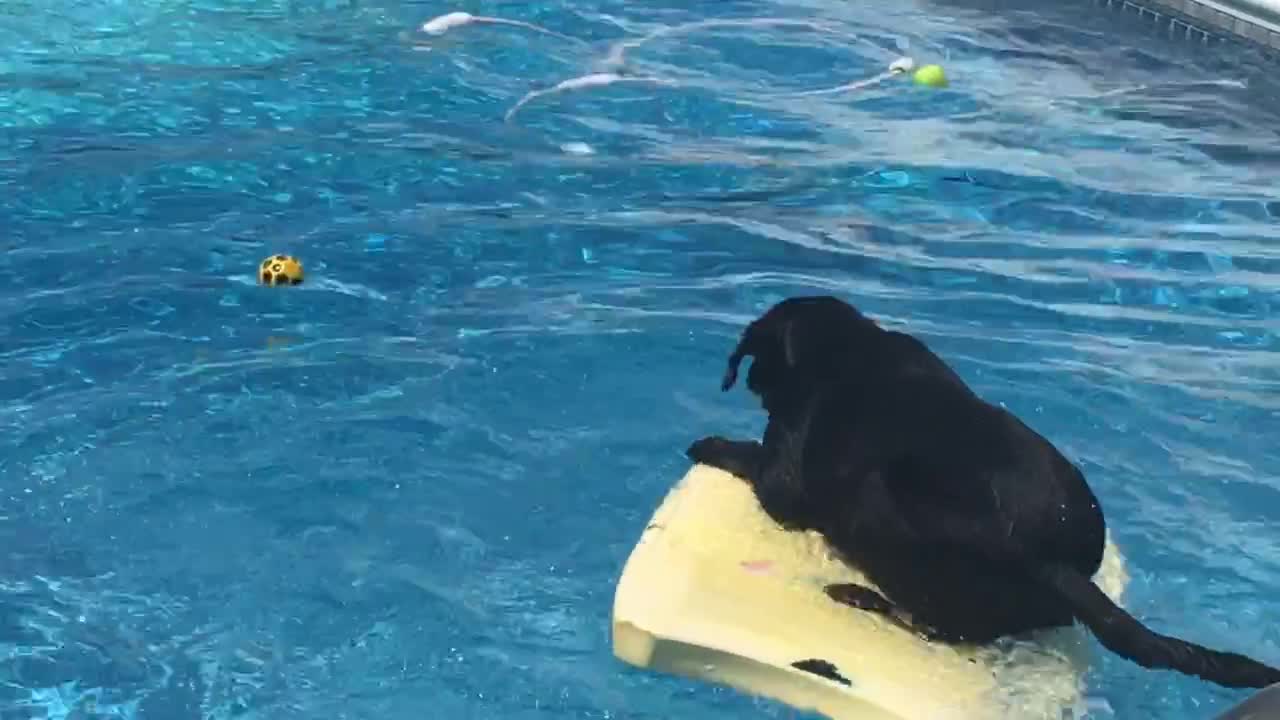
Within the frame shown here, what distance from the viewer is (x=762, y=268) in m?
6.21

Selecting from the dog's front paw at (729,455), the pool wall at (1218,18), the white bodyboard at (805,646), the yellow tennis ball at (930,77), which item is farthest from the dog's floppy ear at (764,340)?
the pool wall at (1218,18)

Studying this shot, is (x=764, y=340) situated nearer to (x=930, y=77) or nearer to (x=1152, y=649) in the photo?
(x=1152, y=649)

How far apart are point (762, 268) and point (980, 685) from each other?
3.02 meters

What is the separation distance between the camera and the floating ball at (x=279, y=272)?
5797 mm

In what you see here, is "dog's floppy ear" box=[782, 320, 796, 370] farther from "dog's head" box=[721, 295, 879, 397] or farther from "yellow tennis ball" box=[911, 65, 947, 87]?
"yellow tennis ball" box=[911, 65, 947, 87]

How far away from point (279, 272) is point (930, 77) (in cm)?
432

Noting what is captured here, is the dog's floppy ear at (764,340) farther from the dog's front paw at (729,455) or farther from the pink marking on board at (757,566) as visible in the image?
the pink marking on board at (757,566)

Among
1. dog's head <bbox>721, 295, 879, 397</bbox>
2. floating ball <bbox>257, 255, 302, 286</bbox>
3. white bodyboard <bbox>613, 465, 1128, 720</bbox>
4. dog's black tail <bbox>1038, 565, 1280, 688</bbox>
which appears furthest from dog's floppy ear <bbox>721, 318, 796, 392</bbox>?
floating ball <bbox>257, 255, 302, 286</bbox>

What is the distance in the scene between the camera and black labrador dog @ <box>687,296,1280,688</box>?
3246 mm

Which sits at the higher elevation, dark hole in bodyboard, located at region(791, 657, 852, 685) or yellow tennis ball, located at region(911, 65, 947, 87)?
yellow tennis ball, located at region(911, 65, 947, 87)

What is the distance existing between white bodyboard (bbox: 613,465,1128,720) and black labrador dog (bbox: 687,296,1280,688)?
65mm

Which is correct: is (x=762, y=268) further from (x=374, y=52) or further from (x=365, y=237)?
(x=374, y=52)

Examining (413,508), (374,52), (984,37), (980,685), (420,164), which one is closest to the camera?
(980,685)

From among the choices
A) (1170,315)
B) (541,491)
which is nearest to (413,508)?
(541,491)
